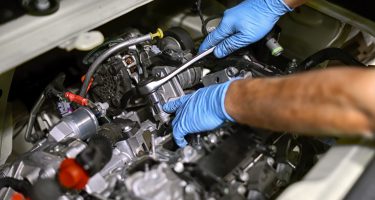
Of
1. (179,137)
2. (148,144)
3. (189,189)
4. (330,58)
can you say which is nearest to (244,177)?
(189,189)

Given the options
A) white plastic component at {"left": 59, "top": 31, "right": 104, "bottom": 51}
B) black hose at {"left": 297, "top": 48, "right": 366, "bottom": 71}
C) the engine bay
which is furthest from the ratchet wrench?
black hose at {"left": 297, "top": 48, "right": 366, "bottom": 71}

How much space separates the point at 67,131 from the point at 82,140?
0.06 m

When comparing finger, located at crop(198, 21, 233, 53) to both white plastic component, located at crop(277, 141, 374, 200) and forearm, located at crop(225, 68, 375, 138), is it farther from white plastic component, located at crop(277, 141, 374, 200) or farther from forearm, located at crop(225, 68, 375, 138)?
white plastic component, located at crop(277, 141, 374, 200)

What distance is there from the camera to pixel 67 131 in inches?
49.2

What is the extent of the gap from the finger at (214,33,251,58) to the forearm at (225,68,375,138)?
1.58 ft

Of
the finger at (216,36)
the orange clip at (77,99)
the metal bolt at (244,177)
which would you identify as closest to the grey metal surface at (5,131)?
the orange clip at (77,99)

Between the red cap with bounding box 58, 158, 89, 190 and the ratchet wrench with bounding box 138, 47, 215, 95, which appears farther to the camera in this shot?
the ratchet wrench with bounding box 138, 47, 215, 95

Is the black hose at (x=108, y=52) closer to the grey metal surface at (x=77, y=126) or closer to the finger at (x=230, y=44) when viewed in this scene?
the grey metal surface at (x=77, y=126)

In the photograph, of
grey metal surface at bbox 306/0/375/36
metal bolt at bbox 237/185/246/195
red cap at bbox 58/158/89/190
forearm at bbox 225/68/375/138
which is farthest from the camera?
grey metal surface at bbox 306/0/375/36

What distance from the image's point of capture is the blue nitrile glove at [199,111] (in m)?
1.11

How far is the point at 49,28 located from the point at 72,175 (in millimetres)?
397

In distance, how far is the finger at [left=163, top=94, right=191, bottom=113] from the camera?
1308 millimetres

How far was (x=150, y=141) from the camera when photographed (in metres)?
1.32

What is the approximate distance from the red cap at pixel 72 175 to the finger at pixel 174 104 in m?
0.44
